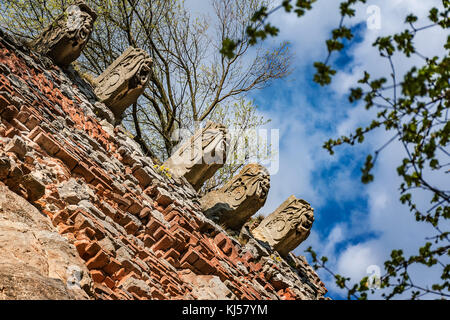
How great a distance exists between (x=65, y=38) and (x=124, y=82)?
1.35 metres

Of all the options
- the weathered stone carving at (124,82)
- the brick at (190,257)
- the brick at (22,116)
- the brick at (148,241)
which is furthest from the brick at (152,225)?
the weathered stone carving at (124,82)

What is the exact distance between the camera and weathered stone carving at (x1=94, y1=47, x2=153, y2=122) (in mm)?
9883

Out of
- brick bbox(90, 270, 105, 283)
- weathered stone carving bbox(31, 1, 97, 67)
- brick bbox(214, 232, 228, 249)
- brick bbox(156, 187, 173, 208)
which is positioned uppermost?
weathered stone carving bbox(31, 1, 97, 67)

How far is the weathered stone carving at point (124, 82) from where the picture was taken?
9.88 m

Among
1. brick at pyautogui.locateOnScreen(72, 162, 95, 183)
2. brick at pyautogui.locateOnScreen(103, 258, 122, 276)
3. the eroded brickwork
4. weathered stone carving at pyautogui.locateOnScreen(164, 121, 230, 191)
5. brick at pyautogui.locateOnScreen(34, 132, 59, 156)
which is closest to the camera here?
brick at pyautogui.locateOnScreen(103, 258, 122, 276)

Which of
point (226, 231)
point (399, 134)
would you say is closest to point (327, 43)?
point (399, 134)

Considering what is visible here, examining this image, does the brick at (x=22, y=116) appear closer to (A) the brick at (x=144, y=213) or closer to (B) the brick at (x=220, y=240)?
(A) the brick at (x=144, y=213)

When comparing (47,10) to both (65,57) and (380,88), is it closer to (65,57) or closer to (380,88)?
(65,57)

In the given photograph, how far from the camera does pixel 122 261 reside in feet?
17.4

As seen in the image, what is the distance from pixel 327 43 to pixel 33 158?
12.5 ft

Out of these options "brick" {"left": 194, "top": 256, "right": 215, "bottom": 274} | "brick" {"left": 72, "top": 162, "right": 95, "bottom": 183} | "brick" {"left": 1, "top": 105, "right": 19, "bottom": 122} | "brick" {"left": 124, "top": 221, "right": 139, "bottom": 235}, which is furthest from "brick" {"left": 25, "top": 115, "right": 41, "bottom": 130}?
"brick" {"left": 194, "top": 256, "right": 215, "bottom": 274}

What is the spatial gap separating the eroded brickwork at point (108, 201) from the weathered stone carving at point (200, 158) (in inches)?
16.0

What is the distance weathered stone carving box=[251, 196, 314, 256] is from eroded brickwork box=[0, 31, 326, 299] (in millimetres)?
956

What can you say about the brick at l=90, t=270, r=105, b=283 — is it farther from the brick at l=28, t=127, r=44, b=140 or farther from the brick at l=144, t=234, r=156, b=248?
the brick at l=28, t=127, r=44, b=140
